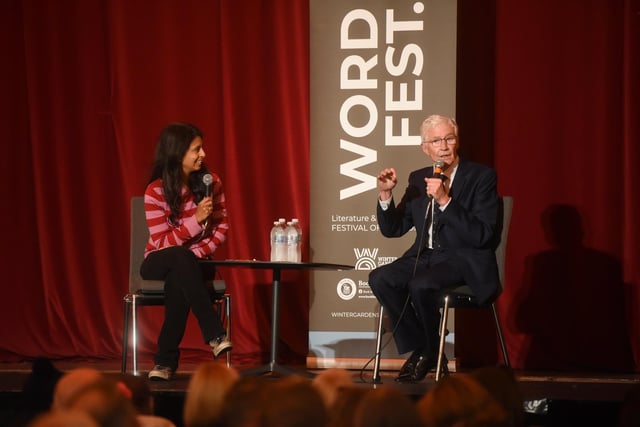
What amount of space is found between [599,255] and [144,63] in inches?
111

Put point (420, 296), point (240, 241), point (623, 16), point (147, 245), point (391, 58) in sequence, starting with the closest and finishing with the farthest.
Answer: point (420, 296) → point (147, 245) → point (391, 58) → point (623, 16) → point (240, 241)

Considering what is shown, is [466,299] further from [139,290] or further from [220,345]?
[139,290]

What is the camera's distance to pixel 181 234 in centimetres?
400

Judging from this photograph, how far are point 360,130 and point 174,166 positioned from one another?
1025 mm

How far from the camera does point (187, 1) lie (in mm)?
5391

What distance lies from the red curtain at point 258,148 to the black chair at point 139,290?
1.04 metres

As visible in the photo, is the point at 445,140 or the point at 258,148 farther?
the point at 258,148

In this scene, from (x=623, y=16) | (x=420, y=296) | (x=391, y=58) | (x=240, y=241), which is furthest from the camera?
(x=240, y=241)

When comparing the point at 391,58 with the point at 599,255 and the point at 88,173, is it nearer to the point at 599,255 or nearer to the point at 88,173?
the point at 599,255

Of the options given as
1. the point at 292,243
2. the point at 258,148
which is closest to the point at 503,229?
the point at 292,243

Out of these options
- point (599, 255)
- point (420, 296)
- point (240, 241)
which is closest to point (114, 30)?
point (240, 241)

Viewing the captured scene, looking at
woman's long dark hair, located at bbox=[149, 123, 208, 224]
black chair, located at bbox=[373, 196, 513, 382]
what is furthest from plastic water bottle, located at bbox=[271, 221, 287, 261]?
black chair, located at bbox=[373, 196, 513, 382]

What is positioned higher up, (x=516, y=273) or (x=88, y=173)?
(x=88, y=173)

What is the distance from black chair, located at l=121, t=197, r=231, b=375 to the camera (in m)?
4.03
